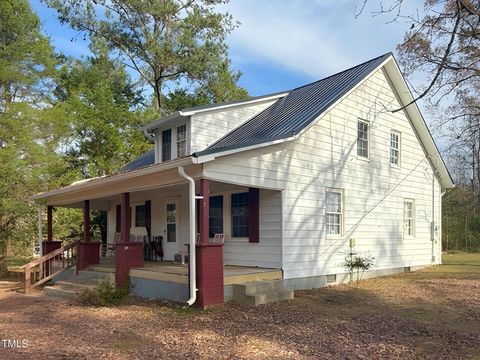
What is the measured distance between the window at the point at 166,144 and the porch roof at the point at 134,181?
203 cm

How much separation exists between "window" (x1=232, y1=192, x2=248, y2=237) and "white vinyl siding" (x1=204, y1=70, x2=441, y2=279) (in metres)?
1.45

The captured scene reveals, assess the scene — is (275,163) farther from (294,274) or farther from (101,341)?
(101,341)

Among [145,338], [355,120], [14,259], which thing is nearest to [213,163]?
[145,338]

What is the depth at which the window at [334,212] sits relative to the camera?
1246cm

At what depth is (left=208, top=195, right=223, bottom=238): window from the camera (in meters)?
12.8

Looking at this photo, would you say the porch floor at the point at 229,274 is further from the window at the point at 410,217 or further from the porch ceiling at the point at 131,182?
the window at the point at 410,217

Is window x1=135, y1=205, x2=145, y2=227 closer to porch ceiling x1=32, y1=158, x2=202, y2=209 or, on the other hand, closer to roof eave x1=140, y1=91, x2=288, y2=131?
porch ceiling x1=32, y1=158, x2=202, y2=209

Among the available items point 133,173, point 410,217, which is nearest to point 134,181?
point 133,173

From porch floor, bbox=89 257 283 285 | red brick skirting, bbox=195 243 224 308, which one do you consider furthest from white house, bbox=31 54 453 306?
porch floor, bbox=89 257 283 285

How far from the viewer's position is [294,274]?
1105 cm

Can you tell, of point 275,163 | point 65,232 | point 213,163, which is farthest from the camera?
point 65,232

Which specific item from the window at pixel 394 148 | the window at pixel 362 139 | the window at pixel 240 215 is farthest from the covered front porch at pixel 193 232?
the window at pixel 394 148

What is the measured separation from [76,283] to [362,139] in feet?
30.8

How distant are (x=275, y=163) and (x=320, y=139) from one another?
2203 millimetres
